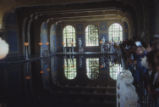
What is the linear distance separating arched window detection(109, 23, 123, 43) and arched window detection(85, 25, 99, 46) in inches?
87.0

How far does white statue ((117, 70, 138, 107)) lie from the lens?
4004mm

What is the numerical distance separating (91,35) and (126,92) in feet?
105

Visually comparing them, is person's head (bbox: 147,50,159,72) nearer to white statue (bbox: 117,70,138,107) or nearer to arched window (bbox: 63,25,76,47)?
white statue (bbox: 117,70,138,107)

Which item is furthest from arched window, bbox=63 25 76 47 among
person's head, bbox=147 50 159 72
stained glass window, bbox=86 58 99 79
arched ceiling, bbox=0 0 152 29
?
person's head, bbox=147 50 159 72

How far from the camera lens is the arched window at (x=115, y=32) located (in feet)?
116

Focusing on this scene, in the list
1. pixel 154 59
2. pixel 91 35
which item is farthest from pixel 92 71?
pixel 91 35

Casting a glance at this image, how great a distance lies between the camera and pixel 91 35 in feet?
118

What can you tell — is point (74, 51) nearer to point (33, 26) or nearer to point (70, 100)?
point (33, 26)

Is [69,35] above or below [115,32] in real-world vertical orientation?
below

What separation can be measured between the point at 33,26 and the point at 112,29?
522 inches

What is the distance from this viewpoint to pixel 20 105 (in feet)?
18.6

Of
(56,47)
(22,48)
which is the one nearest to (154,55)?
(22,48)

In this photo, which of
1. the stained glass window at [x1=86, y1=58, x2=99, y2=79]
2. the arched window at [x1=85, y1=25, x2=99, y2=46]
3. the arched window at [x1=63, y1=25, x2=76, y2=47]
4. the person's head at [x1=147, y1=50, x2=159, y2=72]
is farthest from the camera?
the arched window at [x1=63, y1=25, x2=76, y2=47]

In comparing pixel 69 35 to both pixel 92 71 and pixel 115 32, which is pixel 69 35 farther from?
pixel 92 71
